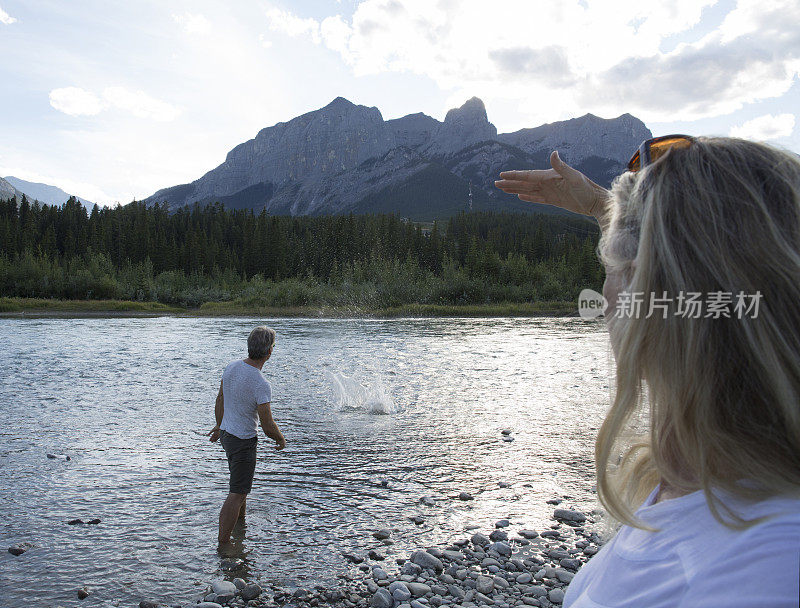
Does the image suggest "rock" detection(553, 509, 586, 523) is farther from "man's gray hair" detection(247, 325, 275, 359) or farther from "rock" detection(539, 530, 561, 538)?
"man's gray hair" detection(247, 325, 275, 359)

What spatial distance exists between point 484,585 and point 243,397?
3290mm

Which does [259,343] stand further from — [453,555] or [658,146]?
[658,146]

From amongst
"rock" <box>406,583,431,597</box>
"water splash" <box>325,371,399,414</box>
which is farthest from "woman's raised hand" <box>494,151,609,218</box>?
"water splash" <box>325,371,399,414</box>

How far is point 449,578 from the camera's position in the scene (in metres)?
5.75

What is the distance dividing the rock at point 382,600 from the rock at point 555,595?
1.47 m

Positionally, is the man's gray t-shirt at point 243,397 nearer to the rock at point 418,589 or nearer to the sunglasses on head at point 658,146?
the rock at point 418,589

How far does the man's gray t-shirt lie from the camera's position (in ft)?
22.0

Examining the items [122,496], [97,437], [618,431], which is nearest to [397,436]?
[122,496]

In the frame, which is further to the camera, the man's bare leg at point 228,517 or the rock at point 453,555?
the man's bare leg at point 228,517

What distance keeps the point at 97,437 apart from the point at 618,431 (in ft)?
39.7

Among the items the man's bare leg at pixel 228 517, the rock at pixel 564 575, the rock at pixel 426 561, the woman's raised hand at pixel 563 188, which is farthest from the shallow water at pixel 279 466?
the rock at pixel 564 575

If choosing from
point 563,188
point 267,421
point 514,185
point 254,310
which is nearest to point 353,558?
point 267,421

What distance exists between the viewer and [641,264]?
1184 millimetres

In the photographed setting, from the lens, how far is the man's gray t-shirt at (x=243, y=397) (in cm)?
670
